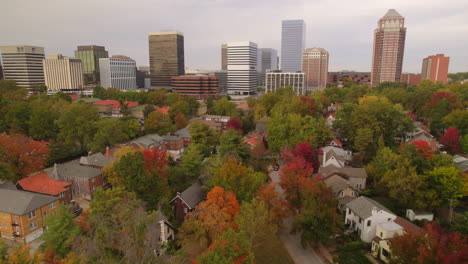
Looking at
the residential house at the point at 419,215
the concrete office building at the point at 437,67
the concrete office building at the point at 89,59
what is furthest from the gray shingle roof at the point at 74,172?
the concrete office building at the point at 437,67

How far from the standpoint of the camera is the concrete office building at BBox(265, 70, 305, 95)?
105 m

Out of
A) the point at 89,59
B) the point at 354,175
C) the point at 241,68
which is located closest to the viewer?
the point at 354,175

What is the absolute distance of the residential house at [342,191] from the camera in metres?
26.6

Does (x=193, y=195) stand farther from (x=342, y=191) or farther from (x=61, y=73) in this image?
(x=61, y=73)

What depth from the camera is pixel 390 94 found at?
229 feet

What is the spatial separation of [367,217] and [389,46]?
10375cm

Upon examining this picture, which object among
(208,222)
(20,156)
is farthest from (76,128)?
(208,222)

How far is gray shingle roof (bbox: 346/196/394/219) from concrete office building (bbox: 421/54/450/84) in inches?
4887

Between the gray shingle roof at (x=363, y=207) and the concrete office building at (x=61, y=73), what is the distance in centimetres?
11919

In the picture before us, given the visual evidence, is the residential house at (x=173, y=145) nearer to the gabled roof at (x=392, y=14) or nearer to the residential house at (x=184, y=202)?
the residential house at (x=184, y=202)

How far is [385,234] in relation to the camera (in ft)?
66.6

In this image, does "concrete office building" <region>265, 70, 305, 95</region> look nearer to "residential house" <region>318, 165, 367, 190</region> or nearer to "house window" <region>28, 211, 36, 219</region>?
"residential house" <region>318, 165, 367, 190</region>

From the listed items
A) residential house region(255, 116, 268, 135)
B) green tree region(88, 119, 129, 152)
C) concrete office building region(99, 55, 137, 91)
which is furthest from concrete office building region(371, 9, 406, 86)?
green tree region(88, 119, 129, 152)

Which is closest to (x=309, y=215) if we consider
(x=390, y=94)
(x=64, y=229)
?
(x=64, y=229)
